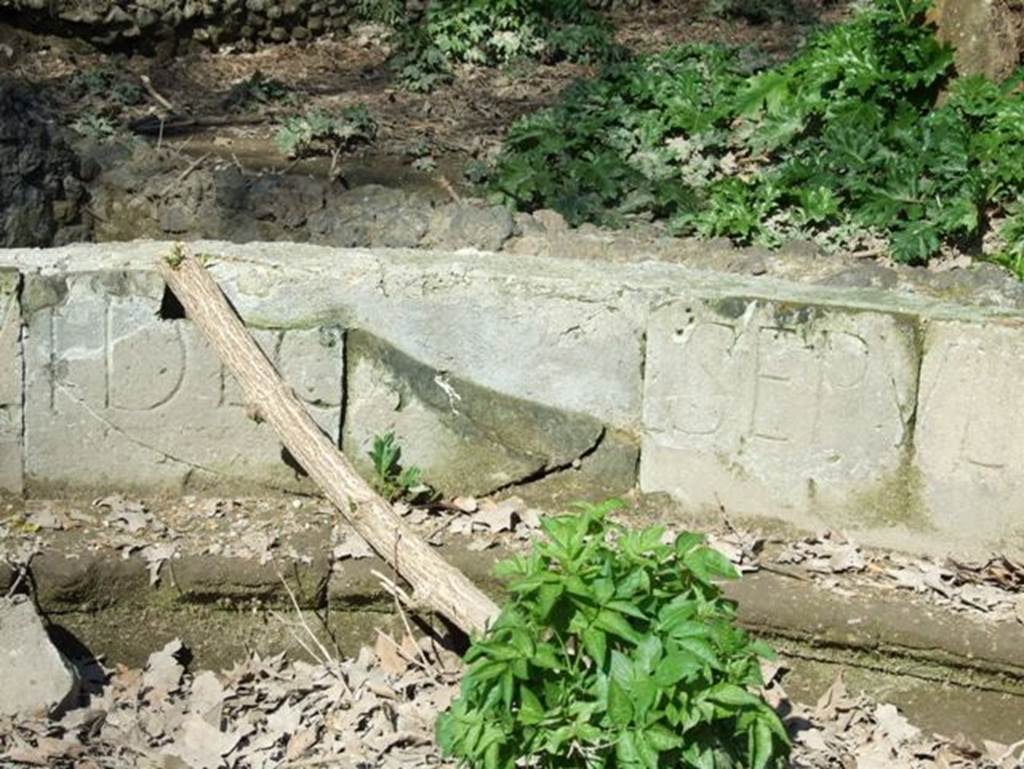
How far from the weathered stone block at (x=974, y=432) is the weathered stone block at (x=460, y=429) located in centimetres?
94

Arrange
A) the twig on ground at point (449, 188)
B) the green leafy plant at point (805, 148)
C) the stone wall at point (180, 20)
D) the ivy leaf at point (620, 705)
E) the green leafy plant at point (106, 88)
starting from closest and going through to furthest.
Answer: the ivy leaf at point (620, 705) < the green leafy plant at point (805, 148) < the twig on ground at point (449, 188) < the green leafy plant at point (106, 88) < the stone wall at point (180, 20)

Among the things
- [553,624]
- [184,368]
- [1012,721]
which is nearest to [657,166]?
[184,368]

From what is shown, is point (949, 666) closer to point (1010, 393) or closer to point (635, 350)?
point (1010, 393)

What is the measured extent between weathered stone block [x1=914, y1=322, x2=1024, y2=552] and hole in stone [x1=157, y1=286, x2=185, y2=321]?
228cm

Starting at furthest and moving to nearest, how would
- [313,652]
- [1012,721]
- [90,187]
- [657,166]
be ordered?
[657,166], [90,187], [313,652], [1012,721]

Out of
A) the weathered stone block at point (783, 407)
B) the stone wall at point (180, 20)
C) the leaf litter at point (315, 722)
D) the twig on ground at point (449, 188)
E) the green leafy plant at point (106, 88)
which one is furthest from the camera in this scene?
the stone wall at point (180, 20)

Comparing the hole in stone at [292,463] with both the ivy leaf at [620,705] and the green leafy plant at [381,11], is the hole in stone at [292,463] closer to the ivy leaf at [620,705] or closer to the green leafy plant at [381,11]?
the ivy leaf at [620,705]

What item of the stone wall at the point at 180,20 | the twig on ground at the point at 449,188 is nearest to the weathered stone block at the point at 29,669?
the twig on ground at the point at 449,188

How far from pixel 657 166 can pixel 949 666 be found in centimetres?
336

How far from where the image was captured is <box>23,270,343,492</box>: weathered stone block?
204 inches

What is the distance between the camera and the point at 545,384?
525 cm

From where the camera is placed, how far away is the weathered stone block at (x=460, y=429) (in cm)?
528

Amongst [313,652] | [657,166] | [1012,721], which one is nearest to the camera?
[1012,721]

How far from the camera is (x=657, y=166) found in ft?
24.7
